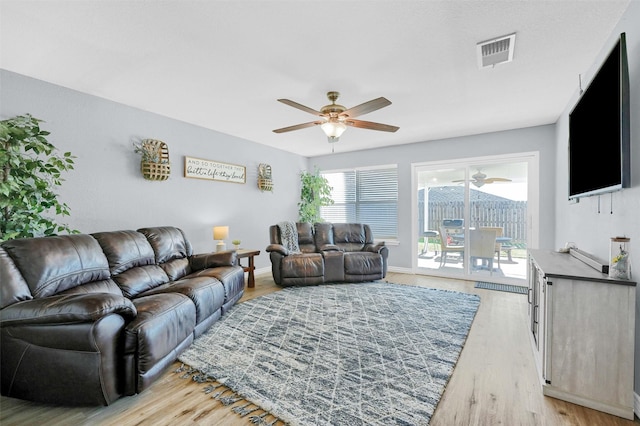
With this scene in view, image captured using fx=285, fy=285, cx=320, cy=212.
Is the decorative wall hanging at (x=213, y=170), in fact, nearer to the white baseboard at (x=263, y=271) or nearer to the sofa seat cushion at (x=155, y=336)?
the white baseboard at (x=263, y=271)

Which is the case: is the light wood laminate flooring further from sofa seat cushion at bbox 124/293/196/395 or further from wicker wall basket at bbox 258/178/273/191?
wicker wall basket at bbox 258/178/273/191

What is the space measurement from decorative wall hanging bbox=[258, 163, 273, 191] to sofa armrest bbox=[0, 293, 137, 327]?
3.85 metres

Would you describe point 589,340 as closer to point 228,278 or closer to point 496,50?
point 496,50

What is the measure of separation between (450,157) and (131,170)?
493 cm

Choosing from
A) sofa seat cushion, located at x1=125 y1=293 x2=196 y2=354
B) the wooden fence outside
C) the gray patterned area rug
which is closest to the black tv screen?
the gray patterned area rug

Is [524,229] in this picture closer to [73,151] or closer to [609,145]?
[609,145]

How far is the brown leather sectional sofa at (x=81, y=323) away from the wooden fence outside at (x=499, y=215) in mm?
4297

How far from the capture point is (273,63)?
2508mm

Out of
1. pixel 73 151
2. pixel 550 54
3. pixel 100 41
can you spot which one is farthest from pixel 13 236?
pixel 550 54

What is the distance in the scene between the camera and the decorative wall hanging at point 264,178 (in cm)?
541

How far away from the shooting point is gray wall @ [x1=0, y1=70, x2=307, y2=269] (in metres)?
2.95

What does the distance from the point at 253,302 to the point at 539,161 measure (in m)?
4.63

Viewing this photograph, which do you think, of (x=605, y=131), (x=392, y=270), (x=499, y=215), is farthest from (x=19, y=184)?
(x=499, y=215)

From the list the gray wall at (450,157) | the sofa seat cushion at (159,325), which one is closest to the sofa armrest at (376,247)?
the gray wall at (450,157)
